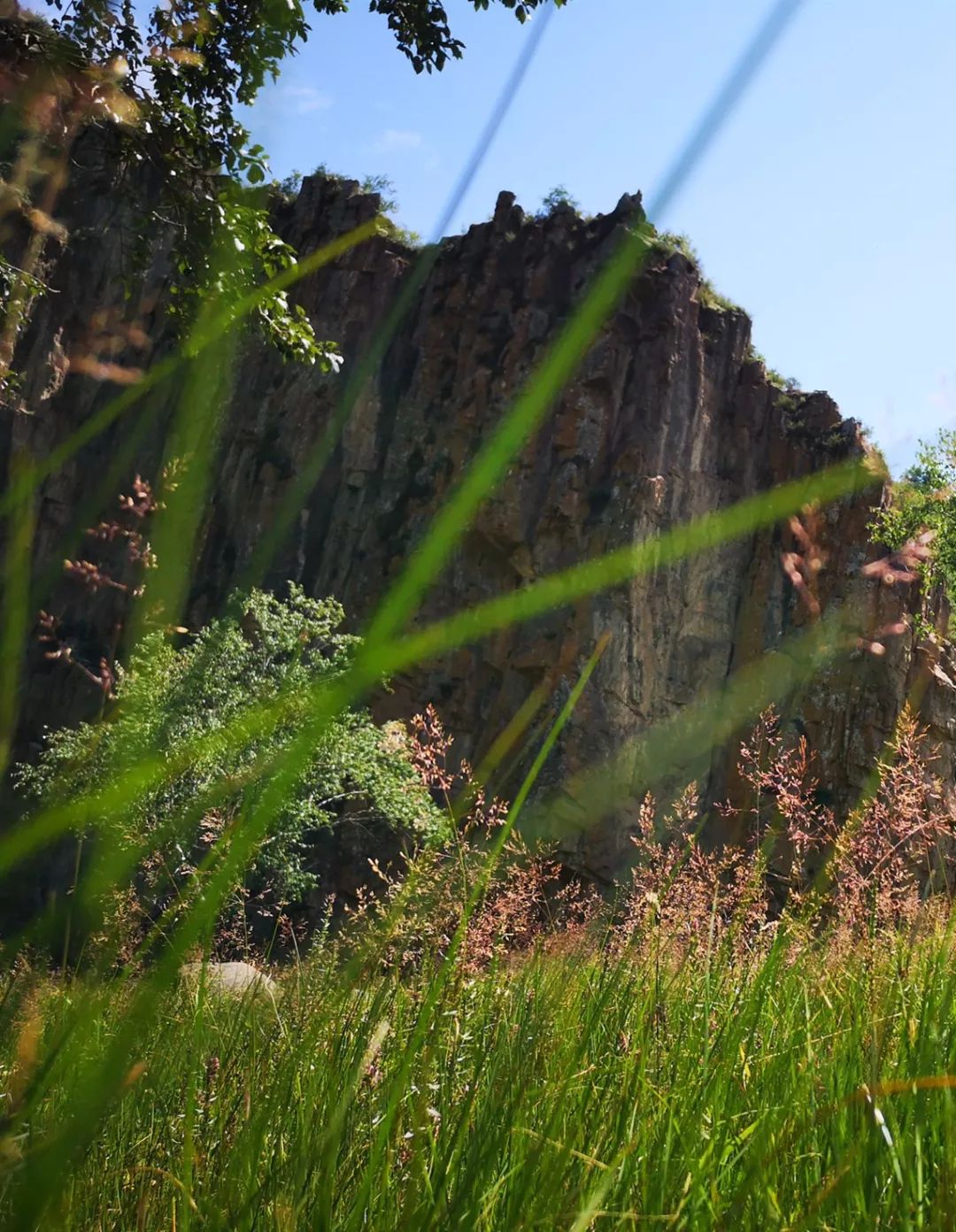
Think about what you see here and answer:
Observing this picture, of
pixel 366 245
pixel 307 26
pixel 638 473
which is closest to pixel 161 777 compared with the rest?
pixel 307 26

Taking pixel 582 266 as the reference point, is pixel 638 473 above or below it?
below

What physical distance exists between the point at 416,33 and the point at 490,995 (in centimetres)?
520

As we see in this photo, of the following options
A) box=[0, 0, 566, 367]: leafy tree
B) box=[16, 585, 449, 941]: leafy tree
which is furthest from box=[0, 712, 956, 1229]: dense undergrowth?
box=[16, 585, 449, 941]: leafy tree

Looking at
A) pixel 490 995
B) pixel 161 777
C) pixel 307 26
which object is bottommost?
pixel 161 777

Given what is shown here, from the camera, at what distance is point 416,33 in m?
5.25

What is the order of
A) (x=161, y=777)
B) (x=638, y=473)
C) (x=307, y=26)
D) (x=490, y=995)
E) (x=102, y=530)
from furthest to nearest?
1. (x=638, y=473)
2. (x=161, y=777)
3. (x=307, y=26)
4. (x=102, y=530)
5. (x=490, y=995)

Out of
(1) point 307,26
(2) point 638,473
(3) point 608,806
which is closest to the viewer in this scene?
(1) point 307,26

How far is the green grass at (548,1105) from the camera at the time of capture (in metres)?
1.16

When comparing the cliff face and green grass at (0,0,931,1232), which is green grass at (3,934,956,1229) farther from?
the cliff face

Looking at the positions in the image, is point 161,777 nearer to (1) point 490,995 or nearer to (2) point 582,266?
(1) point 490,995

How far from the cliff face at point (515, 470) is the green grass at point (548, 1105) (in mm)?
22998

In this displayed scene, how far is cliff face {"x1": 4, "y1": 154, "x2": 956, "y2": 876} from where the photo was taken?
26938 mm

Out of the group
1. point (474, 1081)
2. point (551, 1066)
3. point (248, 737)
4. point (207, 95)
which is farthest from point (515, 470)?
point (474, 1081)

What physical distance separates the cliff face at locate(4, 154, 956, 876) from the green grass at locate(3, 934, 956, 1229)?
2300cm
